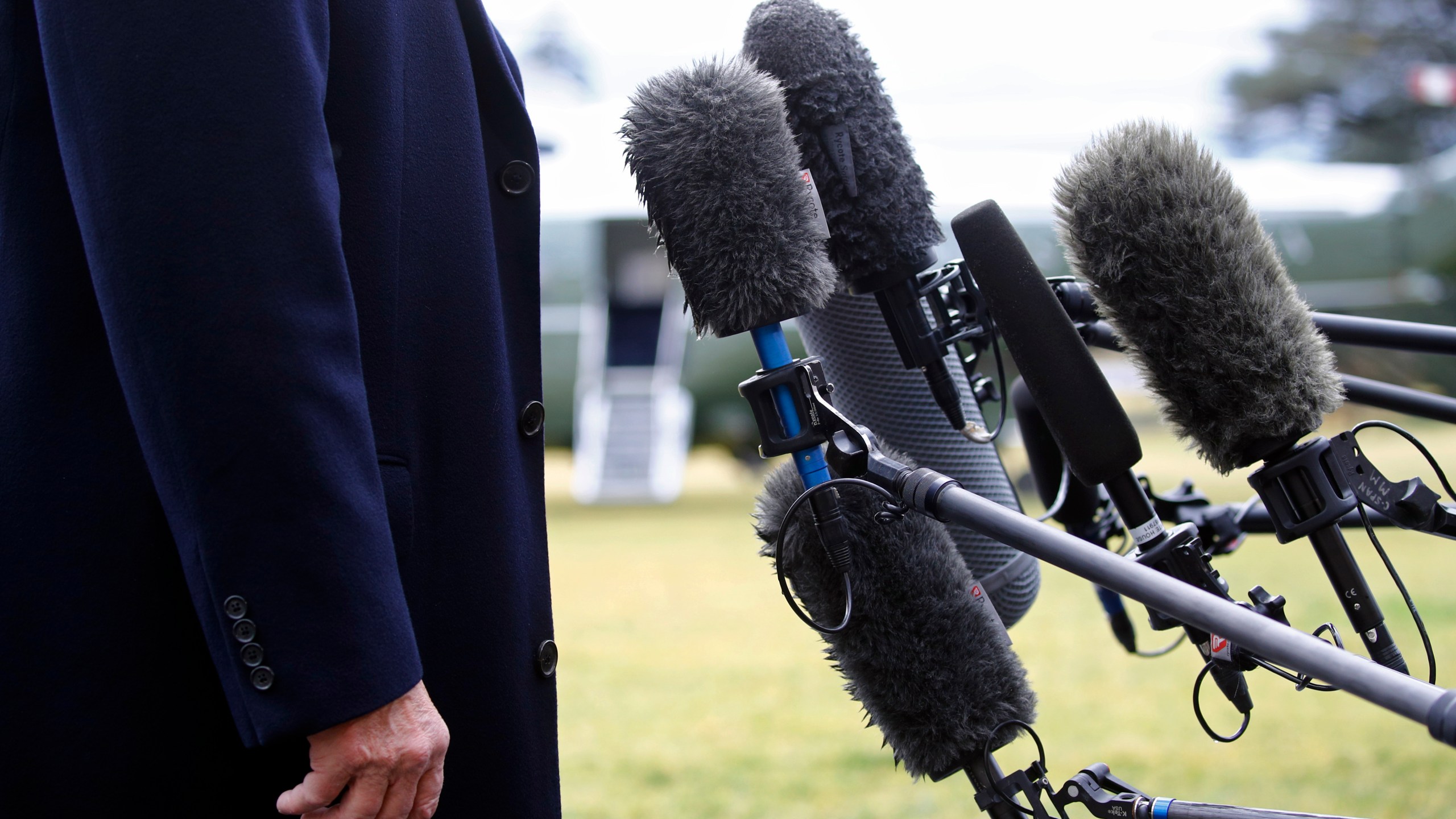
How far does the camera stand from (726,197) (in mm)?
1222

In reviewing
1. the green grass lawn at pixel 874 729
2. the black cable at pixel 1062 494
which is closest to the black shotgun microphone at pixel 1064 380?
the black cable at pixel 1062 494

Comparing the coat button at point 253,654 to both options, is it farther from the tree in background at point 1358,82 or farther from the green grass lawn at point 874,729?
the tree in background at point 1358,82

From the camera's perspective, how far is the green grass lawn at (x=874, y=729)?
10.5ft

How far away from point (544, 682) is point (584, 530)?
826 centimetres

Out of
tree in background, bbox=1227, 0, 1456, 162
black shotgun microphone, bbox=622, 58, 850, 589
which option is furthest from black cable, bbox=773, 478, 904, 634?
tree in background, bbox=1227, 0, 1456, 162

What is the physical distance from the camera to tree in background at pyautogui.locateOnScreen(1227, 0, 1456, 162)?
32.6m

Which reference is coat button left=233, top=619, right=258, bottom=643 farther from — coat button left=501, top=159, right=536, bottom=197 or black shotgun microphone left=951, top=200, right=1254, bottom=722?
black shotgun microphone left=951, top=200, right=1254, bottom=722

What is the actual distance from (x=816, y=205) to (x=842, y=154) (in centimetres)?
13

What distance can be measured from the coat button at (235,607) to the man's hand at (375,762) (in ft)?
0.38

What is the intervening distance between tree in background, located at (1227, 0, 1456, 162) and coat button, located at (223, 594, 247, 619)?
37.2m

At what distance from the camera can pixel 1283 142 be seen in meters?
34.2

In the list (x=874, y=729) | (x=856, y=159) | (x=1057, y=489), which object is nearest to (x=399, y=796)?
(x=856, y=159)

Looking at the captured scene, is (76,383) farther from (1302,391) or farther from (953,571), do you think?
(1302,391)

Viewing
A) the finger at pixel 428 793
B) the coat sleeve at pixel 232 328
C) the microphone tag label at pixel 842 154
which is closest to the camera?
the coat sleeve at pixel 232 328
